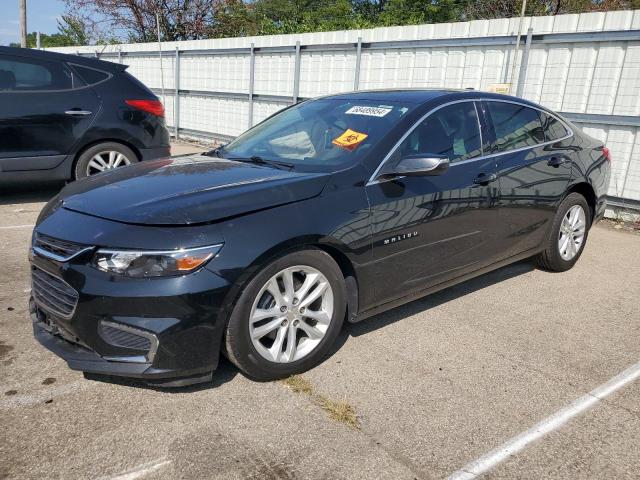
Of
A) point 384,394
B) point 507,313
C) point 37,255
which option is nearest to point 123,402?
point 37,255

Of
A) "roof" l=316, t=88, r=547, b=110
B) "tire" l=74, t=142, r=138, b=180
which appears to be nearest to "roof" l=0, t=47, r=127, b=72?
"tire" l=74, t=142, r=138, b=180

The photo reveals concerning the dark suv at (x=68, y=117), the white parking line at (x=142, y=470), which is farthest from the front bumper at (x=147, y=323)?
the dark suv at (x=68, y=117)

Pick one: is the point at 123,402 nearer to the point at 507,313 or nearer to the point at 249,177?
the point at 249,177

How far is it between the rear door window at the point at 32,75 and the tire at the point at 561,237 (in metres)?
5.39

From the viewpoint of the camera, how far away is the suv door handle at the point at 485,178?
3.86 meters

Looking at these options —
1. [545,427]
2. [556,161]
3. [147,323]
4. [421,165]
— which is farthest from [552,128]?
[147,323]

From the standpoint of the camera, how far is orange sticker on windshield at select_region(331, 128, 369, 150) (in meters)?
3.50

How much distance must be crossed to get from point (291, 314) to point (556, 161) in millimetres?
2839

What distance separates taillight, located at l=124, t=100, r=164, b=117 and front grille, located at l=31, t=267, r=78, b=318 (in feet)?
13.8

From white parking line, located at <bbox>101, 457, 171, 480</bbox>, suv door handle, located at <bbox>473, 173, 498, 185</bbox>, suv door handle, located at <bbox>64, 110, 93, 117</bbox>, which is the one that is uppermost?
suv door handle, located at <bbox>64, 110, 93, 117</bbox>

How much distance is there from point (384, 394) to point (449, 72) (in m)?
6.53

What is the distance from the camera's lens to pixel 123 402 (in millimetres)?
2764

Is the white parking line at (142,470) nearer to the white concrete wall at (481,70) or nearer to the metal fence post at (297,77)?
the white concrete wall at (481,70)

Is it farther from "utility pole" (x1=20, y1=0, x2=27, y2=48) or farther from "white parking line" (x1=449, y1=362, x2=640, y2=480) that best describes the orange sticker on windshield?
"utility pole" (x1=20, y1=0, x2=27, y2=48)
